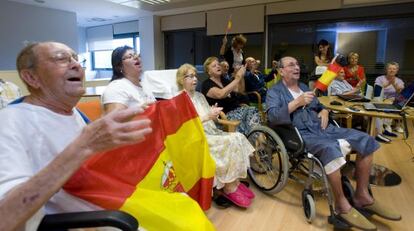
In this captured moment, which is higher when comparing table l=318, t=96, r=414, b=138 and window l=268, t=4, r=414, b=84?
window l=268, t=4, r=414, b=84

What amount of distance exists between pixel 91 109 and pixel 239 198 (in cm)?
120

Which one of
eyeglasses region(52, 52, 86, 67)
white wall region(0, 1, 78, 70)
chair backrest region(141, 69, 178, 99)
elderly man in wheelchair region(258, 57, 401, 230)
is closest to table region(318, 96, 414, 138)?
elderly man in wheelchair region(258, 57, 401, 230)

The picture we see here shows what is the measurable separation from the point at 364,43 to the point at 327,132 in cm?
342

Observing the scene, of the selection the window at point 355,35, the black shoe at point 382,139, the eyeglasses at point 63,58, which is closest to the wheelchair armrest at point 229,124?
the eyeglasses at point 63,58

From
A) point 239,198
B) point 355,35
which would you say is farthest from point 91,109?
point 355,35

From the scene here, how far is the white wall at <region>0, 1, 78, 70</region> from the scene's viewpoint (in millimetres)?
4918

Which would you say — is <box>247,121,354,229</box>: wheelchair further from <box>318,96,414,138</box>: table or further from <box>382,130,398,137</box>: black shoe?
<box>382,130,398,137</box>: black shoe

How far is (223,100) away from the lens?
249 centimetres

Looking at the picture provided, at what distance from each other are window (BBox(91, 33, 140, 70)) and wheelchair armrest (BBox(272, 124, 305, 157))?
18.9 ft

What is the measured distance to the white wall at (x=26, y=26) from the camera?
492 centimetres

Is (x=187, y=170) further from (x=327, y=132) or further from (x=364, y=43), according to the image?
(x=364, y=43)

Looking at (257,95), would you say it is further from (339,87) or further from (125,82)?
(125,82)

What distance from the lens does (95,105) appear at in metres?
1.64

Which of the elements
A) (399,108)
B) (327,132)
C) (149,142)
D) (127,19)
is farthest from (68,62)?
(127,19)
